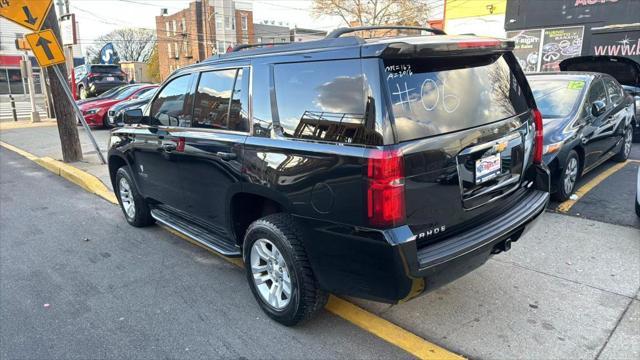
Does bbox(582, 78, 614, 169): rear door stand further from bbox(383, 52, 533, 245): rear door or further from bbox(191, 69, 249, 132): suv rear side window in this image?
bbox(191, 69, 249, 132): suv rear side window

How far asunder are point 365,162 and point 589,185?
505 centimetres

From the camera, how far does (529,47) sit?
2050cm

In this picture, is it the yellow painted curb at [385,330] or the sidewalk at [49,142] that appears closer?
the yellow painted curb at [385,330]

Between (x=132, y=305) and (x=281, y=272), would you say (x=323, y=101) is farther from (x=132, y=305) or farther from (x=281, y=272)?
(x=132, y=305)

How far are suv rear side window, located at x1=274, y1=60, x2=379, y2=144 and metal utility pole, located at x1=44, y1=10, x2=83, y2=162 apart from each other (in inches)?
276

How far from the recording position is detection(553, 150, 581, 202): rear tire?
5.21 meters

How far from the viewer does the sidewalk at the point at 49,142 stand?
8.42 m

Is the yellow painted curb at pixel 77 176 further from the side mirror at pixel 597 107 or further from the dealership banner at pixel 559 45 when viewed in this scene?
the dealership banner at pixel 559 45

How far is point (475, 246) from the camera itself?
105 inches

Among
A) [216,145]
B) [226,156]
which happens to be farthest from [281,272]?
[216,145]

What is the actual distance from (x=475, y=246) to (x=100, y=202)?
5.67 metres

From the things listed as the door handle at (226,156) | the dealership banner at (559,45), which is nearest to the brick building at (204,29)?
the dealership banner at (559,45)

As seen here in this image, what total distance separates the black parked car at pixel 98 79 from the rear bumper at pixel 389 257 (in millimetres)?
22622

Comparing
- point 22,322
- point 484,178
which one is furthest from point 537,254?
point 22,322
